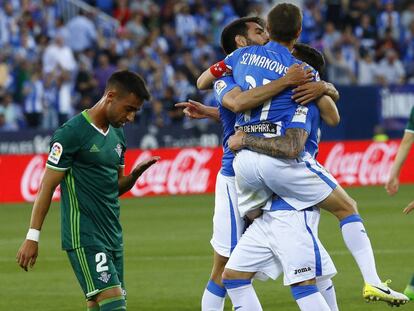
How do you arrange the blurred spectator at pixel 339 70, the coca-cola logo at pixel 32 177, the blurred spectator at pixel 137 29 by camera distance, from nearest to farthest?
the coca-cola logo at pixel 32 177 → the blurred spectator at pixel 137 29 → the blurred spectator at pixel 339 70

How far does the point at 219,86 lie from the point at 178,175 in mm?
15984

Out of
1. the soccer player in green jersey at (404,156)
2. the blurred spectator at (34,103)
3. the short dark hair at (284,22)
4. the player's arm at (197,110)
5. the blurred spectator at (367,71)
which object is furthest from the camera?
the blurred spectator at (367,71)

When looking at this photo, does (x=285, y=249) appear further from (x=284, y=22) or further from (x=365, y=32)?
(x=365, y=32)

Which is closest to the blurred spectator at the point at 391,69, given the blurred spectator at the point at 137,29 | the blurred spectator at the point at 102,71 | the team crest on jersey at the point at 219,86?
the blurred spectator at the point at 137,29

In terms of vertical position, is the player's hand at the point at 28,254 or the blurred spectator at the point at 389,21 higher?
the blurred spectator at the point at 389,21

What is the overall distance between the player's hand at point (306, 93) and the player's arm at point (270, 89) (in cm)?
4

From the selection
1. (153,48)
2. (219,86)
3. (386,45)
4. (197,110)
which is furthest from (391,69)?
Answer: (219,86)

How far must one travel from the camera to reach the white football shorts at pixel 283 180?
24.8 feet

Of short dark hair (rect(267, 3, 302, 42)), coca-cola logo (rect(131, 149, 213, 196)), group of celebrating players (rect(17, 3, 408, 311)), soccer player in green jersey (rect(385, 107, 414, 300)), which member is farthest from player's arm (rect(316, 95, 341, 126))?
coca-cola logo (rect(131, 149, 213, 196))

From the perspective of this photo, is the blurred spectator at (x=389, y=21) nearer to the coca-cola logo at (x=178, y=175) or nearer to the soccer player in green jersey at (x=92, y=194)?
the coca-cola logo at (x=178, y=175)

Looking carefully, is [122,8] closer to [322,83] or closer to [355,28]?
[355,28]

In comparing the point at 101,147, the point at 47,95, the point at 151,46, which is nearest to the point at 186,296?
the point at 101,147

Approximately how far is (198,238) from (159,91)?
1055 cm

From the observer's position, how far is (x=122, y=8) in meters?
30.4
